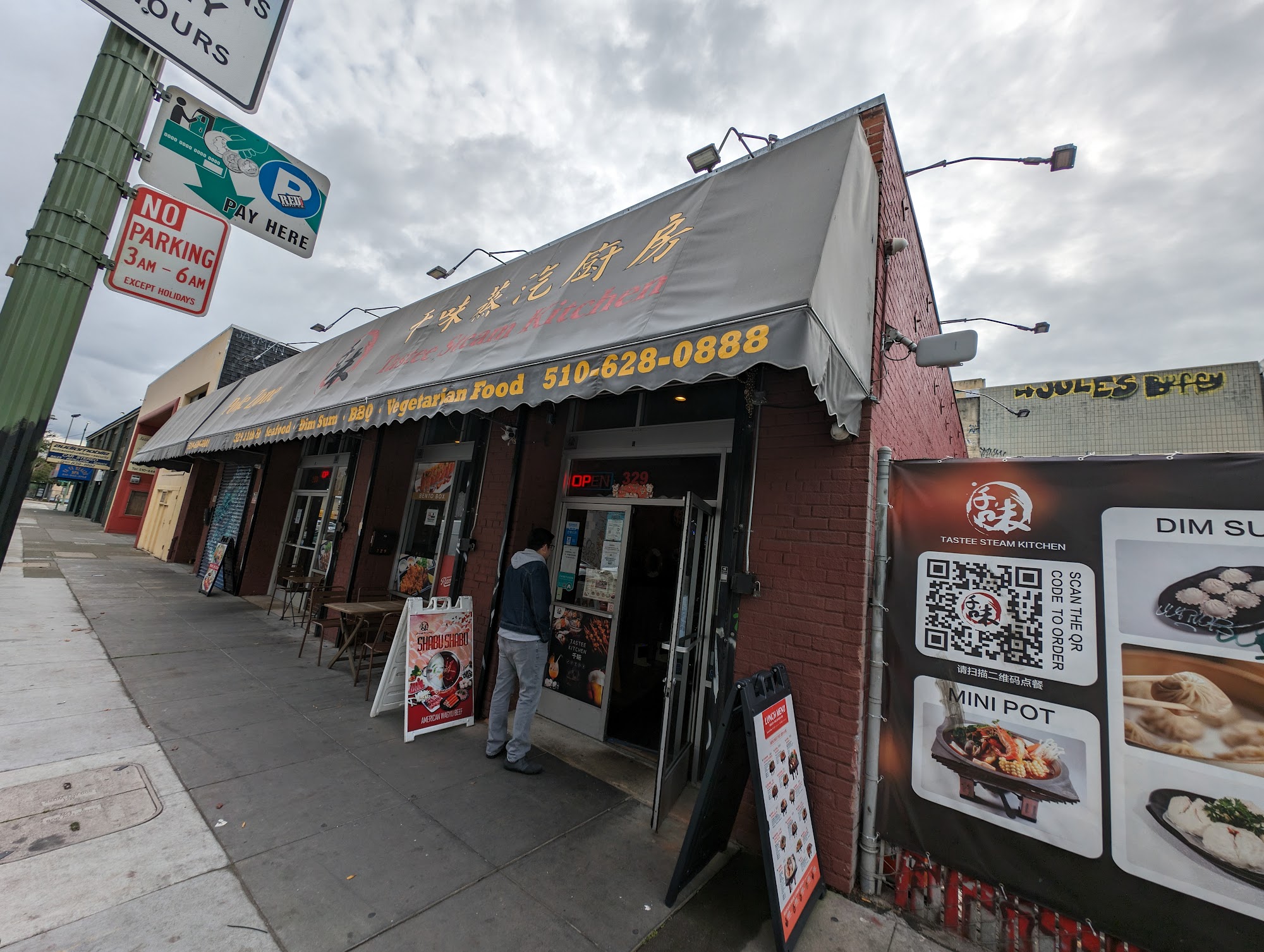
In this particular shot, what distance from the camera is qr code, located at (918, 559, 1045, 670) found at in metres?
2.96

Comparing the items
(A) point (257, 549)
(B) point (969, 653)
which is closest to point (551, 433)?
(B) point (969, 653)

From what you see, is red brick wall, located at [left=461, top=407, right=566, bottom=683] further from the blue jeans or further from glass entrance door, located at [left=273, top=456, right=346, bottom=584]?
glass entrance door, located at [left=273, top=456, right=346, bottom=584]

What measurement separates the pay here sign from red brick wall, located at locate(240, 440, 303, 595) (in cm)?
919

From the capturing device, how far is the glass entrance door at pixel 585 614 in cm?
499

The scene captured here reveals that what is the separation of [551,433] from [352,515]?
4.46m

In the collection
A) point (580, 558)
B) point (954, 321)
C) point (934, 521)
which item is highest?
point (954, 321)

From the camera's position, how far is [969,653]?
10.2 ft

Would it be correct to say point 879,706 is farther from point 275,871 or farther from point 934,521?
point 275,871

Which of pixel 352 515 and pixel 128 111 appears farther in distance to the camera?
pixel 352 515

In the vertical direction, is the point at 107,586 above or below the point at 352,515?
below

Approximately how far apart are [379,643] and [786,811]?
506 centimetres

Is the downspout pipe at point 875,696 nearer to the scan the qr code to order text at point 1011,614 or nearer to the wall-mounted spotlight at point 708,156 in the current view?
the scan the qr code to order text at point 1011,614

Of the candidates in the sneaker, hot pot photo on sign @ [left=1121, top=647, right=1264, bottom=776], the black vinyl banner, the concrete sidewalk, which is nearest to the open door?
the sneaker

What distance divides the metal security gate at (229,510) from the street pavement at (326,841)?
6.36 metres
